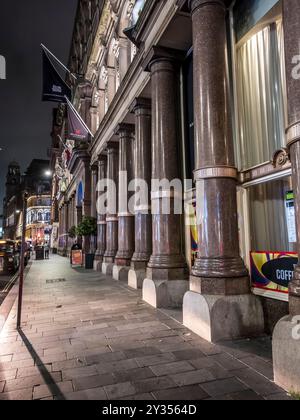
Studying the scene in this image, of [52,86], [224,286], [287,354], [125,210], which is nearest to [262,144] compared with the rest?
[224,286]

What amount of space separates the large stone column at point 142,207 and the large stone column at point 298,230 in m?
6.61

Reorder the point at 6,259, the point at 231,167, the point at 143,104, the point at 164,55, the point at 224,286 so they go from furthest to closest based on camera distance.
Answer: the point at 6,259, the point at 143,104, the point at 164,55, the point at 231,167, the point at 224,286

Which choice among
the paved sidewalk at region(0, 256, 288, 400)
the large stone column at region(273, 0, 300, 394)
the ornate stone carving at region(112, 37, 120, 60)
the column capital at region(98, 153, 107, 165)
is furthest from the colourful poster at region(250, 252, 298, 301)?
the column capital at region(98, 153, 107, 165)

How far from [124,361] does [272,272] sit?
2.84m

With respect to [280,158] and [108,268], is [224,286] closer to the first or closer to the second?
[280,158]

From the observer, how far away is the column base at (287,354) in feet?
10.8

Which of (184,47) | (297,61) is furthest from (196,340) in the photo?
(184,47)

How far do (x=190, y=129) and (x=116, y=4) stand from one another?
9.88 metres

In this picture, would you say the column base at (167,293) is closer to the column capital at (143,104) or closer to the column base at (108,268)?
Result: the column capital at (143,104)

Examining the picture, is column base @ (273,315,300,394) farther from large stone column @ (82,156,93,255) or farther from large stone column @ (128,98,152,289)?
large stone column @ (82,156,93,255)

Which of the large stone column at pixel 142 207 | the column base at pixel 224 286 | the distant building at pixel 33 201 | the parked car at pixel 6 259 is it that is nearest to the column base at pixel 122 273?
the large stone column at pixel 142 207

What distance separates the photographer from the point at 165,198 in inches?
319

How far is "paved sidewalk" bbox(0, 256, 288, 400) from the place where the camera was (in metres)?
3.46

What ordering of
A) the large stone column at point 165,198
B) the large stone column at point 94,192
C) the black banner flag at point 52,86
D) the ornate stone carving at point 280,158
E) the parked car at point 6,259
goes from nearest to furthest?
1. the ornate stone carving at point 280,158
2. the large stone column at point 165,198
3. the black banner flag at point 52,86
4. the parked car at point 6,259
5. the large stone column at point 94,192
